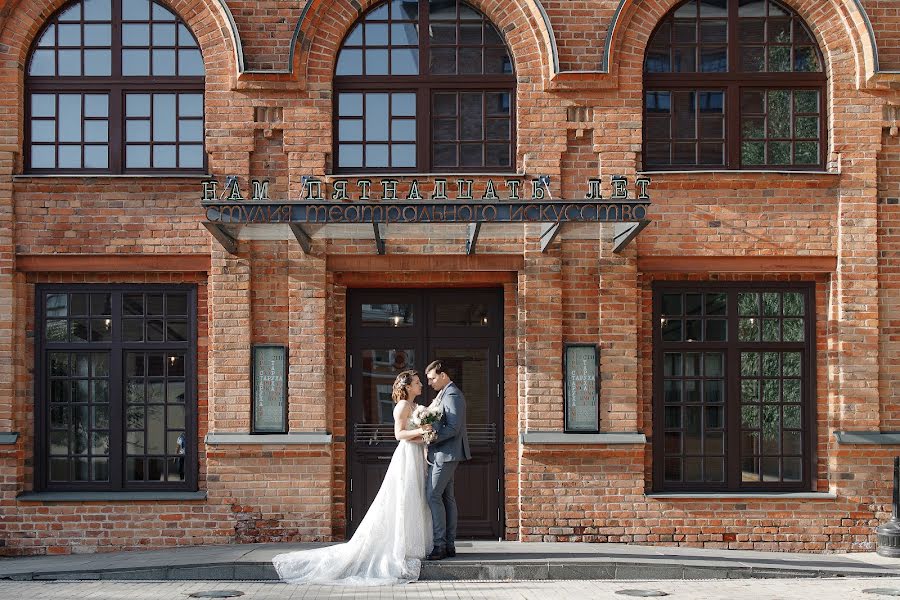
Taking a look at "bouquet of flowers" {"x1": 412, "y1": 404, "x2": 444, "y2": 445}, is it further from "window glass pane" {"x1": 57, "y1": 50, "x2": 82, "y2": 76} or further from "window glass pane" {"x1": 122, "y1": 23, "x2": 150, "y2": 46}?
"window glass pane" {"x1": 57, "y1": 50, "x2": 82, "y2": 76}

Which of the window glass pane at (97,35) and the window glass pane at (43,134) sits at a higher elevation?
the window glass pane at (97,35)

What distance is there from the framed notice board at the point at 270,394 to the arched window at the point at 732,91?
471 cm

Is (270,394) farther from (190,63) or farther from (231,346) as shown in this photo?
(190,63)

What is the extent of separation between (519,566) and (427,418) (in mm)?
1700

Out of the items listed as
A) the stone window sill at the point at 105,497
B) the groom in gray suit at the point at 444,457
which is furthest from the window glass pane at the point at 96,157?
the groom in gray suit at the point at 444,457

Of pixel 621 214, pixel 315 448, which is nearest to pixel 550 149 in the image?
pixel 621 214

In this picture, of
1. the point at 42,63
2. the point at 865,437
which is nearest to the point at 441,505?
the point at 865,437

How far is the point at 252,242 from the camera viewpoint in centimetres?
1202

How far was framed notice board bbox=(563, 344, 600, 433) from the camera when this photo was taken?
1196 centimetres

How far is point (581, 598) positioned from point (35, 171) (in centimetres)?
763

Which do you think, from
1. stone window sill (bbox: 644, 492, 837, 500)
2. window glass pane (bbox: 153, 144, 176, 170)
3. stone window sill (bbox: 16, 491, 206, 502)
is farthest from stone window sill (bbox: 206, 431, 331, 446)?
stone window sill (bbox: 644, 492, 837, 500)

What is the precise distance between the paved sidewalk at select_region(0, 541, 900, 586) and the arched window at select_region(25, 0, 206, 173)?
171 inches

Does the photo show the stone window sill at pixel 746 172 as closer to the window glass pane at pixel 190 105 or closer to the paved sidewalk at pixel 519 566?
the paved sidewalk at pixel 519 566

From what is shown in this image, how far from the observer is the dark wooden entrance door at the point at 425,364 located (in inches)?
485
